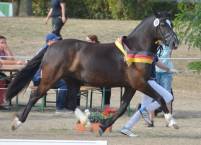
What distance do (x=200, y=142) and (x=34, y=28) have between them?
21.6 metres

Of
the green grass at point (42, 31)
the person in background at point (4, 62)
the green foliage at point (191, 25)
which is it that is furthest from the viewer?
the green grass at point (42, 31)

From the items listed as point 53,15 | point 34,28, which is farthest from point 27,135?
point 34,28

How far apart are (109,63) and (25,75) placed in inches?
64.3

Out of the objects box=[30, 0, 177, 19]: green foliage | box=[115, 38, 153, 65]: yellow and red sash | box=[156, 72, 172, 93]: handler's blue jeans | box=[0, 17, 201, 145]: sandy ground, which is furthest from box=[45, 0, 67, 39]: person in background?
box=[30, 0, 177, 19]: green foliage

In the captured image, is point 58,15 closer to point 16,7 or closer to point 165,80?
point 165,80

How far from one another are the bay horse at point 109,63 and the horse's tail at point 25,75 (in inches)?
11.8

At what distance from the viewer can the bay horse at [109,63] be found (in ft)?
37.2

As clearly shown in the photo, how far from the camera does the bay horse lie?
1134cm

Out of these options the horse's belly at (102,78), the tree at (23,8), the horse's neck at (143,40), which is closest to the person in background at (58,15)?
the horse's belly at (102,78)

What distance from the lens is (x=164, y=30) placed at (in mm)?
11273

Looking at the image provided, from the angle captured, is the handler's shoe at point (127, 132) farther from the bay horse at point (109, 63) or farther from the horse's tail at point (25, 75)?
the horse's tail at point (25, 75)

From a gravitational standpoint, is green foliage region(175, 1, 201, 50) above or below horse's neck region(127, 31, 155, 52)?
below

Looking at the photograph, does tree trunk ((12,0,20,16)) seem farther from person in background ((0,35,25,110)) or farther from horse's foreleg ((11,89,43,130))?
horse's foreleg ((11,89,43,130))

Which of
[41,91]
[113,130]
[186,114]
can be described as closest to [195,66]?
[186,114]
